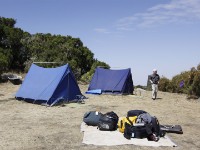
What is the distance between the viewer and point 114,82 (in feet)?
74.7

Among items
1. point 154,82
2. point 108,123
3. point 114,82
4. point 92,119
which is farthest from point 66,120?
point 114,82

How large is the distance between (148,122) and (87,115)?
2561 millimetres

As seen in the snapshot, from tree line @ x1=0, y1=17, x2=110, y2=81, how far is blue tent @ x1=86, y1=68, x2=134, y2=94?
801 centimetres

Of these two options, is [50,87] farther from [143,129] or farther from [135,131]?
[143,129]

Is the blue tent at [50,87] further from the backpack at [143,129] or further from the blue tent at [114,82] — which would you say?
the backpack at [143,129]

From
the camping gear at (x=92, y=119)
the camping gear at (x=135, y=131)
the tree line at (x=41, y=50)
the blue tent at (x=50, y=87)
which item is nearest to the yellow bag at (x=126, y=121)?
the camping gear at (x=135, y=131)

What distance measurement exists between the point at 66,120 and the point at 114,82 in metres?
9.98

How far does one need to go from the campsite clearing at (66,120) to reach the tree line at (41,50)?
37.1 ft

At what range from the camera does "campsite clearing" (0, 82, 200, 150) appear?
9.70 metres

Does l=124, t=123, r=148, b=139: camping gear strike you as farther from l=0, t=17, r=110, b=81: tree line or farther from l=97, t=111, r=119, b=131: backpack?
l=0, t=17, r=110, b=81: tree line

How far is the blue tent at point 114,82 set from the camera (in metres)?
22.5


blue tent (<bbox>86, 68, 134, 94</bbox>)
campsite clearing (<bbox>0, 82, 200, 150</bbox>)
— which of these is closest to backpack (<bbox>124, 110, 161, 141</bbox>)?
campsite clearing (<bbox>0, 82, 200, 150</bbox>)

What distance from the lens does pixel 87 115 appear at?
12109 mm

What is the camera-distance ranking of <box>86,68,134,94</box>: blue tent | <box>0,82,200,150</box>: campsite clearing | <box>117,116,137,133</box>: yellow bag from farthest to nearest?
<box>86,68,134,94</box>: blue tent
<box>117,116,137,133</box>: yellow bag
<box>0,82,200,150</box>: campsite clearing
